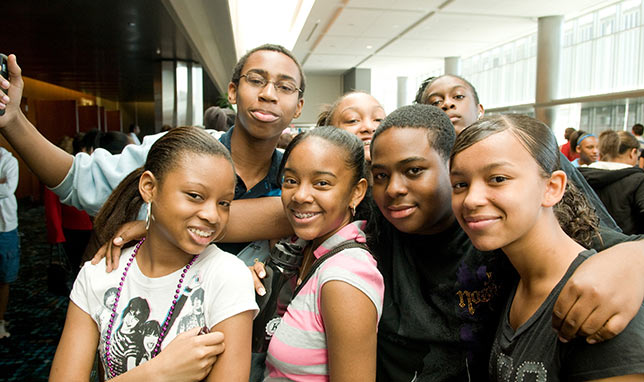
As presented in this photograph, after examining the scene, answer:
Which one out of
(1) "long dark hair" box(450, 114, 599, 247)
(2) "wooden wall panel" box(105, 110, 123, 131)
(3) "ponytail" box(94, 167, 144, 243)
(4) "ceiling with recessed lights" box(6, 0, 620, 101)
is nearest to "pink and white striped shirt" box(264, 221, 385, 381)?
(1) "long dark hair" box(450, 114, 599, 247)

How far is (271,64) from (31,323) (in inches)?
150

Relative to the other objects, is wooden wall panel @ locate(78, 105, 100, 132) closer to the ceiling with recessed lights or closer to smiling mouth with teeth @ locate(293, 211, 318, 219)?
the ceiling with recessed lights

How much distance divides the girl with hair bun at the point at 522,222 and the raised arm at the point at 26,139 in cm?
126

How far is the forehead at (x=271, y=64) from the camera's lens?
1.66 metres

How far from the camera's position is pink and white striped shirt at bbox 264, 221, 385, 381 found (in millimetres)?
1119

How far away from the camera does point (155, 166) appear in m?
1.25

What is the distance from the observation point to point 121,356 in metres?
1.16

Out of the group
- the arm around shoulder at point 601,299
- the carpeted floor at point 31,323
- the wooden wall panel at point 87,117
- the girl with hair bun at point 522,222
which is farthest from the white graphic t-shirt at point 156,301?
the wooden wall panel at point 87,117

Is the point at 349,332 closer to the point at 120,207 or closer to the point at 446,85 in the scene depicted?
the point at 120,207

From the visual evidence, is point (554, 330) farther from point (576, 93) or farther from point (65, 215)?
point (576, 93)

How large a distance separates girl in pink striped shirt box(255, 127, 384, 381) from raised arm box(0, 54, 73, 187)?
811mm

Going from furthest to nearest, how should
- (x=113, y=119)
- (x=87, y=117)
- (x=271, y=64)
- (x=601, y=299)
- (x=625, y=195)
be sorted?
1. (x=113, y=119)
2. (x=87, y=117)
3. (x=625, y=195)
4. (x=271, y=64)
5. (x=601, y=299)

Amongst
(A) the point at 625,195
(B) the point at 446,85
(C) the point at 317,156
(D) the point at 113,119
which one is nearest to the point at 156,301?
(C) the point at 317,156

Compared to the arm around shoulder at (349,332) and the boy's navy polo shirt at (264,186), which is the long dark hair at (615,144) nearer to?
the boy's navy polo shirt at (264,186)
